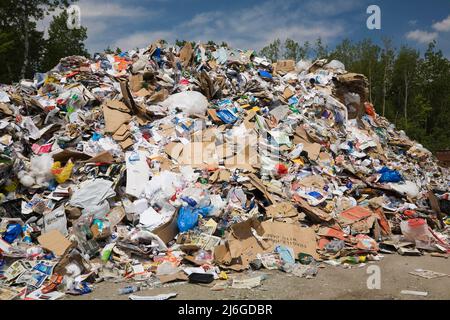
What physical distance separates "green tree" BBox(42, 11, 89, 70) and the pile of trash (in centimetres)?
1638

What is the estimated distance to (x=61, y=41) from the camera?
78.8 feet

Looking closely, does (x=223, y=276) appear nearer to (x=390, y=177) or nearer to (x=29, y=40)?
(x=390, y=177)

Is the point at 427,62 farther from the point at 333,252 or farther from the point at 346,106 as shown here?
the point at 333,252

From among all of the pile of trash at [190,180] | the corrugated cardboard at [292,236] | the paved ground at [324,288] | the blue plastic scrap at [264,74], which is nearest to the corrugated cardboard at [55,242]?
the pile of trash at [190,180]

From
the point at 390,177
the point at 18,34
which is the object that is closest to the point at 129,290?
the point at 390,177

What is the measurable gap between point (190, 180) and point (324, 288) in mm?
2384

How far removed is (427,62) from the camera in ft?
87.8

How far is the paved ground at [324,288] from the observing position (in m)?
3.46

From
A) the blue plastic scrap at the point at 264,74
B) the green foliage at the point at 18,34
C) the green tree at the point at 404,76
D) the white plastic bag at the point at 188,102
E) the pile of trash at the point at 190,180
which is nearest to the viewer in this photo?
the pile of trash at the point at 190,180

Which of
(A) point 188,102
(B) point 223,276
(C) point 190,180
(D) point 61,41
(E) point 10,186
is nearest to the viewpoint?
(B) point 223,276

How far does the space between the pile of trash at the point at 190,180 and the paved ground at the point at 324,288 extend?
134 mm

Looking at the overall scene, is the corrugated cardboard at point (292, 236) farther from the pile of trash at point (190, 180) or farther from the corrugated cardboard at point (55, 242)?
the corrugated cardboard at point (55, 242)

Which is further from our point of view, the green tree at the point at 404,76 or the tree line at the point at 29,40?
the green tree at the point at 404,76

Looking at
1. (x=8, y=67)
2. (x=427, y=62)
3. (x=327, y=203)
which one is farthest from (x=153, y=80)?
(x=427, y=62)
